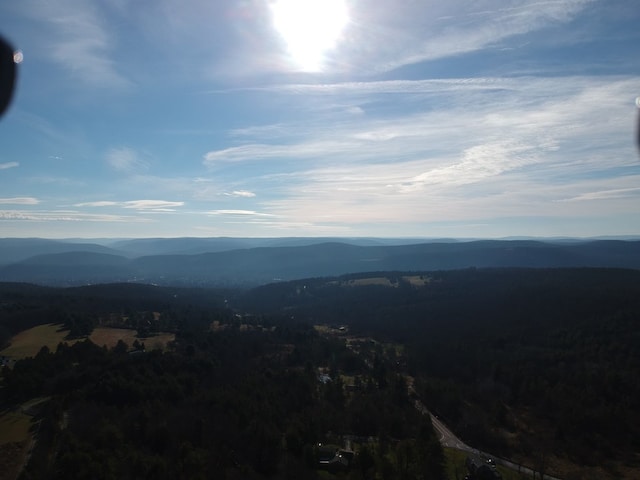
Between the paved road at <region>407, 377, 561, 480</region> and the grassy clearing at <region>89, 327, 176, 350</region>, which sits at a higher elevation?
the grassy clearing at <region>89, 327, 176, 350</region>

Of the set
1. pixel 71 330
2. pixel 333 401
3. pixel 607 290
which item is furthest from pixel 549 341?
pixel 71 330

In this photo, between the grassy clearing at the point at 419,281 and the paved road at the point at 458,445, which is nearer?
the paved road at the point at 458,445

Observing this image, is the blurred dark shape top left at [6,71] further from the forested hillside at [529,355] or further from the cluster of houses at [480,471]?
the forested hillside at [529,355]

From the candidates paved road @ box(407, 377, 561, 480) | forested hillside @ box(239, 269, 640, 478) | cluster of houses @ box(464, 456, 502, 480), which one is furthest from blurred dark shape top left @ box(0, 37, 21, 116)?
forested hillside @ box(239, 269, 640, 478)

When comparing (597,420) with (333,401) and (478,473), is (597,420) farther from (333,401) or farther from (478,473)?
(333,401)

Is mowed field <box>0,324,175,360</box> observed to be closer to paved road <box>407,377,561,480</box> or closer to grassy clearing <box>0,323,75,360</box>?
grassy clearing <box>0,323,75,360</box>

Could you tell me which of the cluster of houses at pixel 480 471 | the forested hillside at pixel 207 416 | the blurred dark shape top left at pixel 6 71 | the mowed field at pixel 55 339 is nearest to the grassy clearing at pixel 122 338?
the mowed field at pixel 55 339

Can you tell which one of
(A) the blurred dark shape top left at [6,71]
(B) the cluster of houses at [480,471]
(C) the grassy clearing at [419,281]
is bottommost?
(B) the cluster of houses at [480,471]
